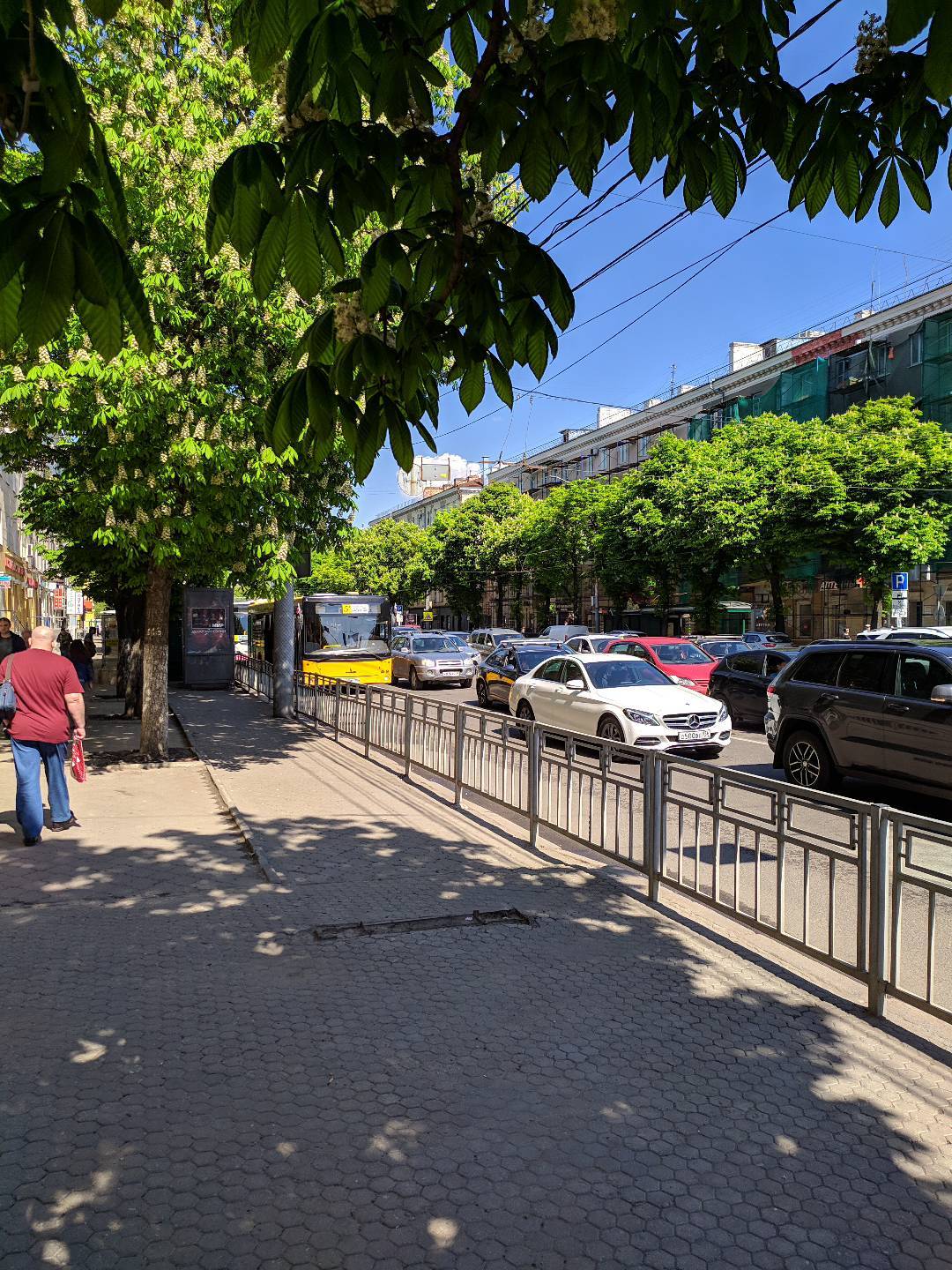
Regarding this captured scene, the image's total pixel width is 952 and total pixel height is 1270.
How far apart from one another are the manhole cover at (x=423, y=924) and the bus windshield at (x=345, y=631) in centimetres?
2121

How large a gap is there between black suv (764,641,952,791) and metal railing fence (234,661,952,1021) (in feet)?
12.3

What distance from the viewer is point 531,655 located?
23.3 metres

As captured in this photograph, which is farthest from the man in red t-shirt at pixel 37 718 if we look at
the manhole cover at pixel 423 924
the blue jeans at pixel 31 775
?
the manhole cover at pixel 423 924

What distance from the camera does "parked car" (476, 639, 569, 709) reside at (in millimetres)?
22141

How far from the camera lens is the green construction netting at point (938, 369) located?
42125 mm

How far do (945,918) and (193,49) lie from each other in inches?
469

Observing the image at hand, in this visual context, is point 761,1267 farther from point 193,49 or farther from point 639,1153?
point 193,49

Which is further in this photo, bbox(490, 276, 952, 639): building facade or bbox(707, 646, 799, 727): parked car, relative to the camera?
bbox(490, 276, 952, 639): building facade

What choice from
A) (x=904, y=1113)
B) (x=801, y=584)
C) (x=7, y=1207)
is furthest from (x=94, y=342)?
(x=801, y=584)

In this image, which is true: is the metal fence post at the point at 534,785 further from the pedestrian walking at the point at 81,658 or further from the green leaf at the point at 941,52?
the pedestrian walking at the point at 81,658

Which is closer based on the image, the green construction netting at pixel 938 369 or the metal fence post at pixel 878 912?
the metal fence post at pixel 878 912

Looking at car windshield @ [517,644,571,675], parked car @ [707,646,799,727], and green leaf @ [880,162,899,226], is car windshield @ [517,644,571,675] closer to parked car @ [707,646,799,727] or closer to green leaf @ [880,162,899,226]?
parked car @ [707,646,799,727]

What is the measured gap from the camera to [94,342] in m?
2.21

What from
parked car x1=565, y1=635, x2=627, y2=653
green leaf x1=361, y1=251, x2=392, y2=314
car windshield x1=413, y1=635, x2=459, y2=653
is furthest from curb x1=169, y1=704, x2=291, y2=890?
car windshield x1=413, y1=635, x2=459, y2=653
